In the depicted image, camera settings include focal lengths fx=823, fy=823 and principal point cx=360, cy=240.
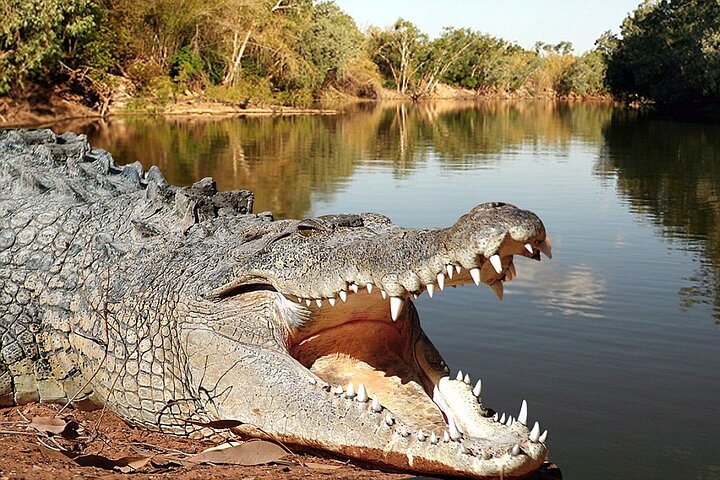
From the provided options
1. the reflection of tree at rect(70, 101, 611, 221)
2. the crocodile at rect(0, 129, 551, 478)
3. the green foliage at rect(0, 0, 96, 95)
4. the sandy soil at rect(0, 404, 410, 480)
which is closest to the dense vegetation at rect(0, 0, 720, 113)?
the green foliage at rect(0, 0, 96, 95)

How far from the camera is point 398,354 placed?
3.39 meters

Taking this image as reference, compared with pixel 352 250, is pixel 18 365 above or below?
below

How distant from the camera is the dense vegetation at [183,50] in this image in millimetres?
26203

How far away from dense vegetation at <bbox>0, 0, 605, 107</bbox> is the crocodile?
23.4 meters

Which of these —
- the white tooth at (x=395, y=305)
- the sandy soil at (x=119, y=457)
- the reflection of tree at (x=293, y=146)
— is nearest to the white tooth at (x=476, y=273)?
the white tooth at (x=395, y=305)

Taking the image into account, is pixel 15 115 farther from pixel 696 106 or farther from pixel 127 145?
pixel 696 106

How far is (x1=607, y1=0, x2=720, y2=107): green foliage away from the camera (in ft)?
125

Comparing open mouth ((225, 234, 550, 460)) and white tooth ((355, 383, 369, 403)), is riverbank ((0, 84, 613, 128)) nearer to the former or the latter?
open mouth ((225, 234, 550, 460))

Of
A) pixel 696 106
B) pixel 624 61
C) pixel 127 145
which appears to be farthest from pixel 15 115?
pixel 624 61

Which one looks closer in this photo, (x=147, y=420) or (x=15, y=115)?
(x=147, y=420)

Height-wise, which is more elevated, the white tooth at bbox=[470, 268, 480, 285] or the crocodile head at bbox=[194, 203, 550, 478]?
the white tooth at bbox=[470, 268, 480, 285]

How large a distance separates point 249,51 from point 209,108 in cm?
547

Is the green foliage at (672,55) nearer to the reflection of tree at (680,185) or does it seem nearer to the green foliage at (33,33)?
the reflection of tree at (680,185)

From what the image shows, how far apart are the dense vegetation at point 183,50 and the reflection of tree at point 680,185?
17.8 meters
